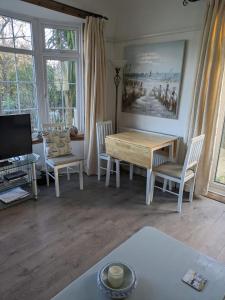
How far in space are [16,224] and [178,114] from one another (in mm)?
2489

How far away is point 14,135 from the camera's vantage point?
278 cm

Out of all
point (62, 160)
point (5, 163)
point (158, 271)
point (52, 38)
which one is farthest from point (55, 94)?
point (158, 271)

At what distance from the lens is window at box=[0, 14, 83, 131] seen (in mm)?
3080

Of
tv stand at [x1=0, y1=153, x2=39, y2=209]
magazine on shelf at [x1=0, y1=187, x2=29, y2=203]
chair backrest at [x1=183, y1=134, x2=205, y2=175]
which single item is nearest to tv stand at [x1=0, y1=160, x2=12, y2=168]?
tv stand at [x1=0, y1=153, x2=39, y2=209]

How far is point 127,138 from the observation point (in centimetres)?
315

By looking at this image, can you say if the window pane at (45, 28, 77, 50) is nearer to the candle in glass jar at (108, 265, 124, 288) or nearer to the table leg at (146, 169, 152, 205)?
the table leg at (146, 169, 152, 205)

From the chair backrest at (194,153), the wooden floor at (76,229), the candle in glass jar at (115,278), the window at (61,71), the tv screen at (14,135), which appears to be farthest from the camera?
the window at (61,71)

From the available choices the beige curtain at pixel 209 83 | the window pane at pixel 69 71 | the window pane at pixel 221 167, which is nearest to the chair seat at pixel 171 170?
the beige curtain at pixel 209 83

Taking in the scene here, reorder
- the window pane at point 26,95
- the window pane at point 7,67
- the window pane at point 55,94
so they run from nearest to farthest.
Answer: the window pane at point 7,67
the window pane at point 26,95
the window pane at point 55,94

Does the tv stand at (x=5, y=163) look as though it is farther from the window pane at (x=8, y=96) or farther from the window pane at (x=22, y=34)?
the window pane at (x=22, y=34)

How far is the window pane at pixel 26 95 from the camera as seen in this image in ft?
10.7

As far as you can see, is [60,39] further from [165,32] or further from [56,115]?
[165,32]

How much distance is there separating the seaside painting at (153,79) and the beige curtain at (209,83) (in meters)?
0.39

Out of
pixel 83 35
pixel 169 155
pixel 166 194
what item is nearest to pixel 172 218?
pixel 166 194
